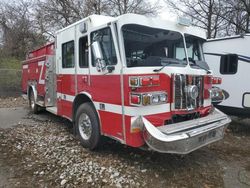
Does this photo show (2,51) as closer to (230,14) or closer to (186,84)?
(230,14)

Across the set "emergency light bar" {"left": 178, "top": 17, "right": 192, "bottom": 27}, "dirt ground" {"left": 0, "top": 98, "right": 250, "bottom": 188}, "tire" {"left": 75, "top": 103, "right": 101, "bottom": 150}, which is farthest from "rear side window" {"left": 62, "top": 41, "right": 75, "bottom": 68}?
"emergency light bar" {"left": 178, "top": 17, "right": 192, "bottom": 27}

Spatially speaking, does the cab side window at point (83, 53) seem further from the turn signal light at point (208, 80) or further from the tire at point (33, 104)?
the tire at point (33, 104)

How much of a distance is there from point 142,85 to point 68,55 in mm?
2970

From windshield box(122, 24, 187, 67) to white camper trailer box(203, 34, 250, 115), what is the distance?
3154 mm

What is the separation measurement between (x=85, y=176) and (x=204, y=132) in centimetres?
200

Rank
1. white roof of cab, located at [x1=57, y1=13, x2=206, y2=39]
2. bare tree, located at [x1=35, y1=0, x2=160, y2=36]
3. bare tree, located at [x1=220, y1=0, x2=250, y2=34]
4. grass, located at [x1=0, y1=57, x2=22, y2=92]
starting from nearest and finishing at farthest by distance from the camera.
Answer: white roof of cab, located at [x1=57, y1=13, x2=206, y2=39]
grass, located at [x1=0, y1=57, x2=22, y2=92]
bare tree, located at [x1=220, y1=0, x2=250, y2=34]
bare tree, located at [x1=35, y1=0, x2=160, y2=36]

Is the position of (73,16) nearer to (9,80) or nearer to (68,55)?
(9,80)

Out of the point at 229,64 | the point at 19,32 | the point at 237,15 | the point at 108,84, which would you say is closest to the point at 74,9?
the point at 19,32

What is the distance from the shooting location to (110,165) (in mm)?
5020

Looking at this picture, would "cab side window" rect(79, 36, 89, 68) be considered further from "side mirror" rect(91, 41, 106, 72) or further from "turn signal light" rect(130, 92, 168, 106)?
"turn signal light" rect(130, 92, 168, 106)

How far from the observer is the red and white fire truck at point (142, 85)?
446 cm

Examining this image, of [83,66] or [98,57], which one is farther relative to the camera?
[83,66]

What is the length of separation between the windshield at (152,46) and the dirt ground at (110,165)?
1.73m

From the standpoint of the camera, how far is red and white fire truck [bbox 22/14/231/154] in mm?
4461
